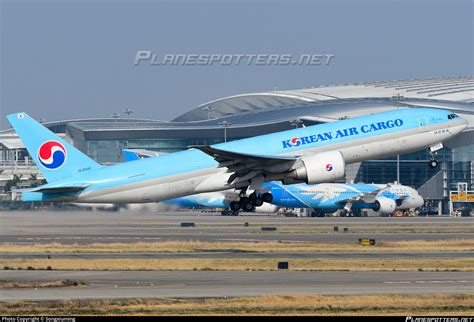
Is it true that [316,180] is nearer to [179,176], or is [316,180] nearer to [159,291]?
[179,176]

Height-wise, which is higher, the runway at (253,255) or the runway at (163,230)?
the runway at (163,230)

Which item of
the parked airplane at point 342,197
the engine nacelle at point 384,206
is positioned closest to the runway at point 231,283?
the parked airplane at point 342,197

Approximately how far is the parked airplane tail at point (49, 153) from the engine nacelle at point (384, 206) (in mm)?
55017

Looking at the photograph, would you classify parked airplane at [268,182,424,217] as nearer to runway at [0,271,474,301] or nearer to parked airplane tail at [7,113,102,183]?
parked airplane tail at [7,113,102,183]

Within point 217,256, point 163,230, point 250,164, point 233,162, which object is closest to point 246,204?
point 250,164

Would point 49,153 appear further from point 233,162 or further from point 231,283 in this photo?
point 231,283

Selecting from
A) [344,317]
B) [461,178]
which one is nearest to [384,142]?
[344,317]

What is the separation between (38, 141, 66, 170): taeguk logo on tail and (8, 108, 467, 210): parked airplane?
0.19 ft

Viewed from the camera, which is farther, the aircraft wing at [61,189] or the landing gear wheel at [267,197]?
the landing gear wheel at [267,197]

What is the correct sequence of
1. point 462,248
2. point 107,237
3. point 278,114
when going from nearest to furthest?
point 462,248, point 107,237, point 278,114

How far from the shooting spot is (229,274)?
3841 cm

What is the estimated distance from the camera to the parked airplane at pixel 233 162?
175ft

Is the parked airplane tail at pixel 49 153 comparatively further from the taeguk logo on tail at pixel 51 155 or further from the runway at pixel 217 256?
→ the runway at pixel 217 256

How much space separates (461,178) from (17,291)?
11442 centimetres
